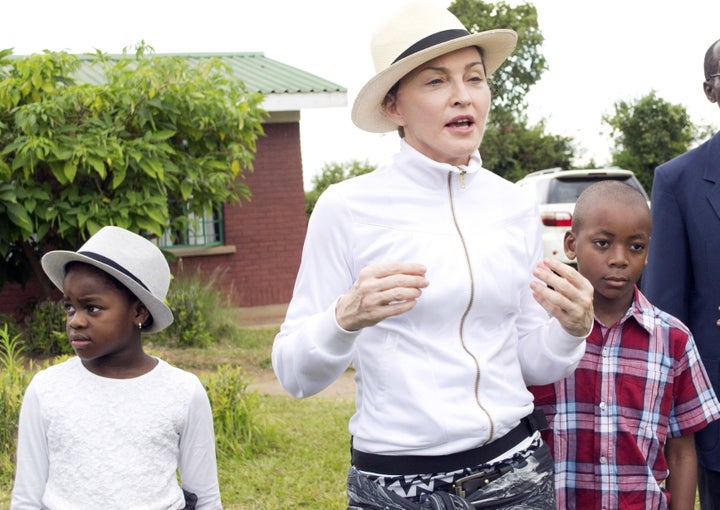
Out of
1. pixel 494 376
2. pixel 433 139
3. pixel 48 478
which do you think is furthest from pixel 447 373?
pixel 48 478

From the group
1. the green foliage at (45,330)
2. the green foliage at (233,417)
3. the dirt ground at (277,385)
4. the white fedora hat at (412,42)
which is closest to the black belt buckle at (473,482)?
the white fedora hat at (412,42)

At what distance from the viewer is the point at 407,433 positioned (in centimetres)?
217

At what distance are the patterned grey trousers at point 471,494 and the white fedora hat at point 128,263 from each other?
0.92 metres

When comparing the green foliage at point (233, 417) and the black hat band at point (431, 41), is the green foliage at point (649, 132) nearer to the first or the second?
the green foliage at point (233, 417)

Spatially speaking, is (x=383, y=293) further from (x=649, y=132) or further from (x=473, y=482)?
(x=649, y=132)

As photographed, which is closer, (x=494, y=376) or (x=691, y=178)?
(x=494, y=376)

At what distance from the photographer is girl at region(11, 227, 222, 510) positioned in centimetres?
256

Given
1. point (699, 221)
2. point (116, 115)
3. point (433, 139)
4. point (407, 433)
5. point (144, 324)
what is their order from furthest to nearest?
point (116, 115) → point (699, 221) → point (144, 324) → point (433, 139) → point (407, 433)

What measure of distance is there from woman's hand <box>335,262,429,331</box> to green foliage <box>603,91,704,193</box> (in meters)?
27.8

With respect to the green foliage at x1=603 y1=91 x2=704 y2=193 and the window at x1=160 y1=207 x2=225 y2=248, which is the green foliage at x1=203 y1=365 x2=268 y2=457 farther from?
the green foliage at x1=603 y1=91 x2=704 y2=193

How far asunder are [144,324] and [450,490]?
4.04 ft

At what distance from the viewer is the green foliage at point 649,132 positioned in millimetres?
28969

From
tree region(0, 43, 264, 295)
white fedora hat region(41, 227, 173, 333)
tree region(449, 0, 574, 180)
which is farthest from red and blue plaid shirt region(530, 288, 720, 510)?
tree region(449, 0, 574, 180)

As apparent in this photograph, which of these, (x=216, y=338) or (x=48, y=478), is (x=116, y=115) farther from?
(x=48, y=478)
